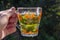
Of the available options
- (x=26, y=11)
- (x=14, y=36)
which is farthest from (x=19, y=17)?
(x=14, y=36)

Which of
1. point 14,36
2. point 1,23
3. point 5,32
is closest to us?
point 1,23

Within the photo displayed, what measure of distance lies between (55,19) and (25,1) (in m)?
0.45

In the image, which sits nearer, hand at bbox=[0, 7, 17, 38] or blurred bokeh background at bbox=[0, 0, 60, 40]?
hand at bbox=[0, 7, 17, 38]

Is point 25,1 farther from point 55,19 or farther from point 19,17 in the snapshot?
point 19,17

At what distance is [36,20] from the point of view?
1.08m

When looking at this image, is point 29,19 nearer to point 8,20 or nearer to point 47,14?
point 8,20

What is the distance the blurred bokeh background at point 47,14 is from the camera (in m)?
2.95

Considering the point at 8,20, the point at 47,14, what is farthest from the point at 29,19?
the point at 47,14

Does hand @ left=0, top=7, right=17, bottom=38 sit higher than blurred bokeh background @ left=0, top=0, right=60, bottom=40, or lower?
higher

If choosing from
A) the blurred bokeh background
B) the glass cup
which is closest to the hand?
the glass cup

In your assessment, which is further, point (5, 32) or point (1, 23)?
point (5, 32)

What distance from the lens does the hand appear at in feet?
3.22

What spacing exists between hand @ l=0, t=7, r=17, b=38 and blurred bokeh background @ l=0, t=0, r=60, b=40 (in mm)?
1870

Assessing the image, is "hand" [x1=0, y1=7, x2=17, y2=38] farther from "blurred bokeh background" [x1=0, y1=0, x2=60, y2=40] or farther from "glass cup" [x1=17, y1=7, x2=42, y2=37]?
"blurred bokeh background" [x1=0, y1=0, x2=60, y2=40]
